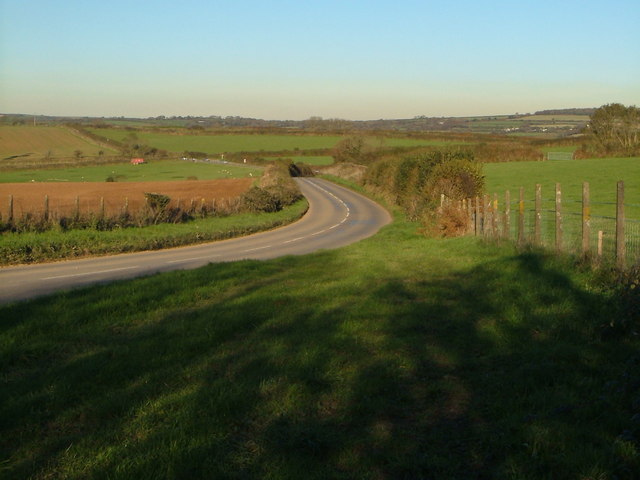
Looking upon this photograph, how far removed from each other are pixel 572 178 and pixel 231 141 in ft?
303

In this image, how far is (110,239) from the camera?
26484 millimetres

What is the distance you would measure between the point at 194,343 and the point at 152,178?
68.2 m

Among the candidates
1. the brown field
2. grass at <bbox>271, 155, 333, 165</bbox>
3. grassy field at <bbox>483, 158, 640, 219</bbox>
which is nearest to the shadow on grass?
grassy field at <bbox>483, 158, 640, 219</bbox>

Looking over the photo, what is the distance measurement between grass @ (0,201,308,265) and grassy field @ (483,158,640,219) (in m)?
16.9

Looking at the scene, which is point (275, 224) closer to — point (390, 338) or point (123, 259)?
point (123, 259)

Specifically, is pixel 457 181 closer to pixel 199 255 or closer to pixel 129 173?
pixel 199 255

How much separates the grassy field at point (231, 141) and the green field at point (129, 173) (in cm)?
2886

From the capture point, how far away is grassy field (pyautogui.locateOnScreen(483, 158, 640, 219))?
3844 centimetres

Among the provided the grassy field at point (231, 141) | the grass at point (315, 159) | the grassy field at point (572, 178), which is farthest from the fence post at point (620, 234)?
the grassy field at point (231, 141)

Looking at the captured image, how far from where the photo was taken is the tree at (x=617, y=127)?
74688mm

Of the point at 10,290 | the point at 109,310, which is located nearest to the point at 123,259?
the point at 10,290

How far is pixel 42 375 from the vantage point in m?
6.58

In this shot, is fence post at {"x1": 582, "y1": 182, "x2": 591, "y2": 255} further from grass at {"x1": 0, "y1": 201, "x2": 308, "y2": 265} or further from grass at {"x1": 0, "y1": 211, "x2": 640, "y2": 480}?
grass at {"x1": 0, "y1": 201, "x2": 308, "y2": 265}

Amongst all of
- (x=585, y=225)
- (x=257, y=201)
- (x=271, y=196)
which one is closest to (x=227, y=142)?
(x=271, y=196)
